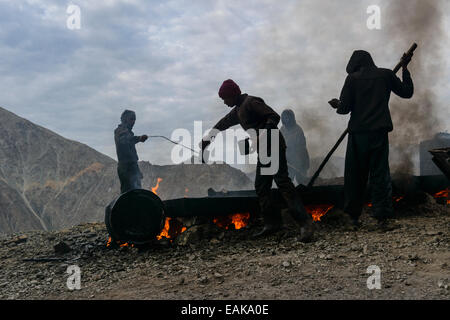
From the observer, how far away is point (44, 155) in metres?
68.1

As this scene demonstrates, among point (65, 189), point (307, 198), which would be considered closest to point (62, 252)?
point (307, 198)

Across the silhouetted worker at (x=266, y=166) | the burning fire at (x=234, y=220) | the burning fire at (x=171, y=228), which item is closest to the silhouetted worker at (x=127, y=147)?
the burning fire at (x=171, y=228)

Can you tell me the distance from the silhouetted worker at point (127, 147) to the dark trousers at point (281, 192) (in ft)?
15.1

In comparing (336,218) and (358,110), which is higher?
(358,110)

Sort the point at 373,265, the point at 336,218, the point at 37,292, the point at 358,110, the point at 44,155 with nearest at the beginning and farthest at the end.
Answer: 1. the point at 373,265
2. the point at 37,292
3. the point at 358,110
4. the point at 336,218
5. the point at 44,155

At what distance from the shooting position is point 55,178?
6425 cm

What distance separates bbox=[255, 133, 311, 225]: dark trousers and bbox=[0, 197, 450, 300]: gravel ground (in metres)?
0.33

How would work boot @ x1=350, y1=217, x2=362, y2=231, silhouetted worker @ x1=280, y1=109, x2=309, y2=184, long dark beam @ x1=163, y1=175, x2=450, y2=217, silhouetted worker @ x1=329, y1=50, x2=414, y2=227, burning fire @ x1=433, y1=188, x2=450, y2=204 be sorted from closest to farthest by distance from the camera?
silhouetted worker @ x1=329, y1=50, x2=414, y2=227, work boot @ x1=350, y1=217, x2=362, y2=231, long dark beam @ x1=163, y1=175, x2=450, y2=217, burning fire @ x1=433, y1=188, x2=450, y2=204, silhouetted worker @ x1=280, y1=109, x2=309, y2=184

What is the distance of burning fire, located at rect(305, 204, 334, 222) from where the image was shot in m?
6.84

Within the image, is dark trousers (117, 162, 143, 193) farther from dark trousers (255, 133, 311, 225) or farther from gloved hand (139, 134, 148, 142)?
dark trousers (255, 133, 311, 225)

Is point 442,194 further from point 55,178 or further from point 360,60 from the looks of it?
point 55,178

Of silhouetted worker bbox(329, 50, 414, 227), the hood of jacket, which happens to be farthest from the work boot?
the hood of jacket
